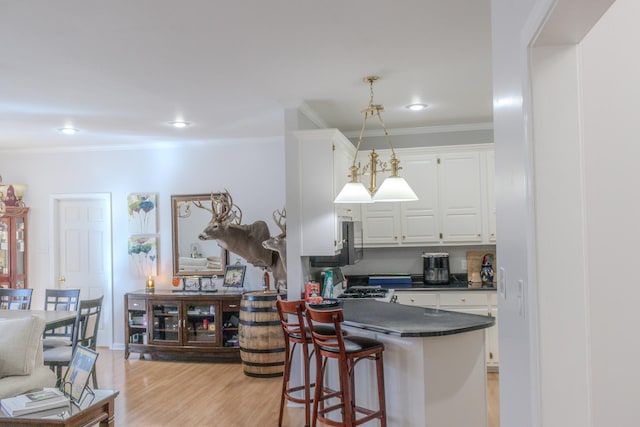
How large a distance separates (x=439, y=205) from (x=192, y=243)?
3006mm

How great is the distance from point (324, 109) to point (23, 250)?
4.50m

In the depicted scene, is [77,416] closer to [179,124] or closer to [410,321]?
[410,321]

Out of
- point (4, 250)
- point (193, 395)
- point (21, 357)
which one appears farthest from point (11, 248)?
point (21, 357)

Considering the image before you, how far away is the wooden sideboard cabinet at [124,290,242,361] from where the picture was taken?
18.3 feet

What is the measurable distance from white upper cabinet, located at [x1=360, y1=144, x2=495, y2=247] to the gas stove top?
63cm

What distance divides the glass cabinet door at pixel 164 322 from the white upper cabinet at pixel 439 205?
7.78ft

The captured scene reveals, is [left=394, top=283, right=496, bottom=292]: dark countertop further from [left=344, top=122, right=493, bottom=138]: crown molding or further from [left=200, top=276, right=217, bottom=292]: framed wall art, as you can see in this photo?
[left=200, top=276, right=217, bottom=292]: framed wall art

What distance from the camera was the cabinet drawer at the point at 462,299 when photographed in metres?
4.92

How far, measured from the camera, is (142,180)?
6.34 m

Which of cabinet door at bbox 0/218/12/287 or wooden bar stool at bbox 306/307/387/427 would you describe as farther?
cabinet door at bbox 0/218/12/287

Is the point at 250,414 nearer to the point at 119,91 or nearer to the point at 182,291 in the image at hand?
the point at 182,291

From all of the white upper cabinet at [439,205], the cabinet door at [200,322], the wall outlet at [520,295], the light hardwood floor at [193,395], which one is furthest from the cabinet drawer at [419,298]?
the wall outlet at [520,295]

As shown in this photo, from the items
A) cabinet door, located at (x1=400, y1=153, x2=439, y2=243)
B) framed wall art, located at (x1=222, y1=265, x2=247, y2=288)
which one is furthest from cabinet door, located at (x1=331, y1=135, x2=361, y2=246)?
framed wall art, located at (x1=222, y1=265, x2=247, y2=288)

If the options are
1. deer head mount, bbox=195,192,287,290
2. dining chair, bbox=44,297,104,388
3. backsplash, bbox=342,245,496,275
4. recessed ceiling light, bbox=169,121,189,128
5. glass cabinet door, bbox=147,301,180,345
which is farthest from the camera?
glass cabinet door, bbox=147,301,180,345
